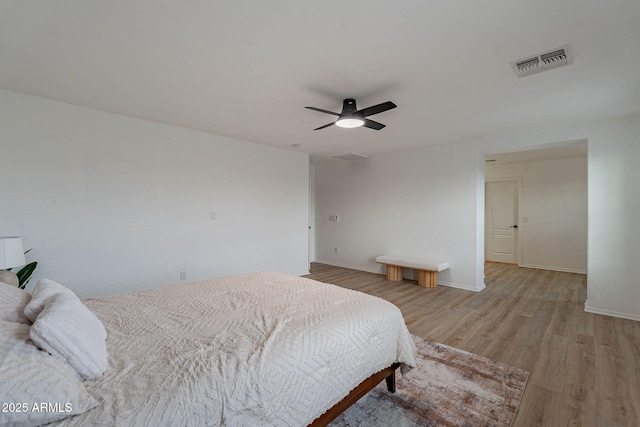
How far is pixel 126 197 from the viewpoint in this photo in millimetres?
3471

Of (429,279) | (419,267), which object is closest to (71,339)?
(419,267)

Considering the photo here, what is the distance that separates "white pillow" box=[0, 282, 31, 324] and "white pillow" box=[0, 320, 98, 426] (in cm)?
33

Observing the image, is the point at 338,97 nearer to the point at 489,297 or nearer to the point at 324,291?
the point at 324,291

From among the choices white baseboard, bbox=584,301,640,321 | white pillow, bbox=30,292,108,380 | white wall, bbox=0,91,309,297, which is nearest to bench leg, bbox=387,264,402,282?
white wall, bbox=0,91,309,297

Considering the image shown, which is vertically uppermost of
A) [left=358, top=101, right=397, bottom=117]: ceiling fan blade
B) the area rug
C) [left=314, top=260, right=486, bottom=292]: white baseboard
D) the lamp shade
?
[left=358, top=101, right=397, bottom=117]: ceiling fan blade

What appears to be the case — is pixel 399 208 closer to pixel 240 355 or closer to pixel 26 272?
pixel 240 355

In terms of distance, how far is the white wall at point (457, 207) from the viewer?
136 inches

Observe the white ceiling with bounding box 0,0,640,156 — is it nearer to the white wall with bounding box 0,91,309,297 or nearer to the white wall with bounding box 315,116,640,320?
the white wall with bounding box 0,91,309,297

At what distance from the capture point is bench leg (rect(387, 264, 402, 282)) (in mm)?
5328

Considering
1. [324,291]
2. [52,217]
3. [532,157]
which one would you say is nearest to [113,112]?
[52,217]

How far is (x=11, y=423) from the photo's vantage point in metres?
0.85

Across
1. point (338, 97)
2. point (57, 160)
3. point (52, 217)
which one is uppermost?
point (338, 97)

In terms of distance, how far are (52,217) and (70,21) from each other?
220 centimetres

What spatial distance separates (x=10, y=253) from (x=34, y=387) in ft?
6.46
